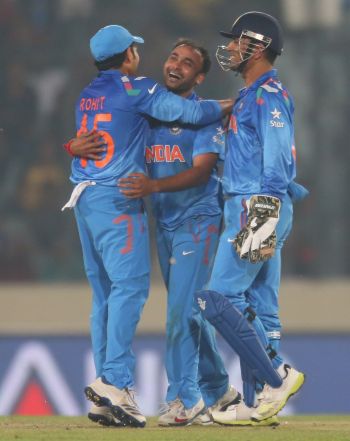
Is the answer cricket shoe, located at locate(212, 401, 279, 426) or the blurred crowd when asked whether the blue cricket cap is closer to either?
cricket shoe, located at locate(212, 401, 279, 426)

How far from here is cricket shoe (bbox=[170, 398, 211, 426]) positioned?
5.51m

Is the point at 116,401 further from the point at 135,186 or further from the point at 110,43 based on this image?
the point at 110,43

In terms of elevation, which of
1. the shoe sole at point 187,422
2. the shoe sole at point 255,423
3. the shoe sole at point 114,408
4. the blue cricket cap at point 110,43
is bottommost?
the shoe sole at point 187,422

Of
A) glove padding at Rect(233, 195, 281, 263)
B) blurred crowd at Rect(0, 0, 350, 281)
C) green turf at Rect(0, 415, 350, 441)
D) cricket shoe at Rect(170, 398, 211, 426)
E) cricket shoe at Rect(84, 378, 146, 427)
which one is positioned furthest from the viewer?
blurred crowd at Rect(0, 0, 350, 281)

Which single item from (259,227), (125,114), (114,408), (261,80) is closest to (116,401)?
(114,408)

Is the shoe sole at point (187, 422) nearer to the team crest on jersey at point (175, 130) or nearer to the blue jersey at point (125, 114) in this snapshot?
the blue jersey at point (125, 114)

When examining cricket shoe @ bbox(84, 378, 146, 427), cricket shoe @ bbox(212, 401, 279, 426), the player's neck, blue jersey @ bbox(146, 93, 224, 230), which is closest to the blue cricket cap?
blue jersey @ bbox(146, 93, 224, 230)

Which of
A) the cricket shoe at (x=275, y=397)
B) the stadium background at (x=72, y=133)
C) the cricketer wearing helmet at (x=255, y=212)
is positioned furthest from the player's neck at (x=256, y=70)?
the stadium background at (x=72, y=133)

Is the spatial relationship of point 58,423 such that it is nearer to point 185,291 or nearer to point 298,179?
point 185,291

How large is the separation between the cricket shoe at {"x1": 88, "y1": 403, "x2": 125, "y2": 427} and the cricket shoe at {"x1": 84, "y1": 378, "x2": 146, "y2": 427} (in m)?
0.03

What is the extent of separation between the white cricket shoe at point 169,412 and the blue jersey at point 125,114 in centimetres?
97

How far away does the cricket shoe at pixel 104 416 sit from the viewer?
5367mm

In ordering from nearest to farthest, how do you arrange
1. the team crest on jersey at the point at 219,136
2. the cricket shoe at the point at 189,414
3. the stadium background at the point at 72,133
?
the cricket shoe at the point at 189,414 < the team crest on jersey at the point at 219,136 < the stadium background at the point at 72,133

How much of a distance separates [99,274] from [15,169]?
381cm
